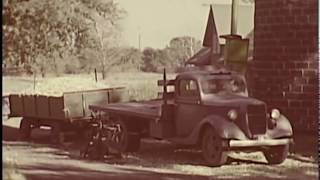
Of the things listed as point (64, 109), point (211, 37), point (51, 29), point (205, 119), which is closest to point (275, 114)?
point (205, 119)

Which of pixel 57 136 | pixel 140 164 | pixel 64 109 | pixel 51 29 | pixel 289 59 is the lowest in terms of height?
pixel 140 164

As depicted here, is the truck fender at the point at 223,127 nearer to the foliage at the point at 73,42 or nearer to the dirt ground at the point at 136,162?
the dirt ground at the point at 136,162

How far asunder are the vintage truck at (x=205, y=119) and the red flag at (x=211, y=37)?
10 centimetres

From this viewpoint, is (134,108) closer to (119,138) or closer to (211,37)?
(119,138)

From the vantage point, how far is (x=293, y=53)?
2.68 m

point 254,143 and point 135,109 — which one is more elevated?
point 135,109

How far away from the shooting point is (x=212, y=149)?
2559 millimetres

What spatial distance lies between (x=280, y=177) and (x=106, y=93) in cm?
77

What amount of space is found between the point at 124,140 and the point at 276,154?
24.2 inches

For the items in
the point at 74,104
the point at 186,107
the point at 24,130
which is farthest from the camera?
the point at 186,107

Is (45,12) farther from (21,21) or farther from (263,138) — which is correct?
(263,138)

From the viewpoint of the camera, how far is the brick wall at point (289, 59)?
2.65 metres

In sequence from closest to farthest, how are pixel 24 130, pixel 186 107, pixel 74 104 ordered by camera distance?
pixel 24 130, pixel 74 104, pixel 186 107

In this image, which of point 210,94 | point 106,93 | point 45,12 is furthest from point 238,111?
point 45,12
